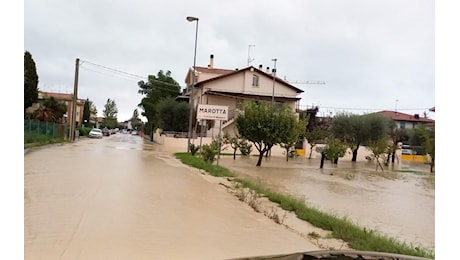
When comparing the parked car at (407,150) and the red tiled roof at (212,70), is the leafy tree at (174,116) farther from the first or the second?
the parked car at (407,150)

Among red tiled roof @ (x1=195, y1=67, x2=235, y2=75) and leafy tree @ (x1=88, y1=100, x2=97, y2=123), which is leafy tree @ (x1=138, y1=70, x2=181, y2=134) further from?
leafy tree @ (x1=88, y1=100, x2=97, y2=123)

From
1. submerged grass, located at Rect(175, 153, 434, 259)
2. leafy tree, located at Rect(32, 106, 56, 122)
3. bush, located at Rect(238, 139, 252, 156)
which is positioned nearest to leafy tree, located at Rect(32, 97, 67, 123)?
leafy tree, located at Rect(32, 106, 56, 122)

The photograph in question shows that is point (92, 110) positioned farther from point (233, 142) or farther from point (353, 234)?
point (353, 234)

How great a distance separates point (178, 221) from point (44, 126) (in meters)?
27.8

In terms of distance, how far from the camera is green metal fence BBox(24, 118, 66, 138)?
1057 inches

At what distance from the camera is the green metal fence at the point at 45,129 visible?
26837 mm

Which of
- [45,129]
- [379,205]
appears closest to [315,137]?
[45,129]

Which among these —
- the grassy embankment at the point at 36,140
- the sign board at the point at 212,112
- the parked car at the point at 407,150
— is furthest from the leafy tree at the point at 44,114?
the parked car at the point at 407,150

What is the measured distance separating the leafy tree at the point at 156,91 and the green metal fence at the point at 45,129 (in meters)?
22.6

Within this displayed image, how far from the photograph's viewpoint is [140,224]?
22.3 feet

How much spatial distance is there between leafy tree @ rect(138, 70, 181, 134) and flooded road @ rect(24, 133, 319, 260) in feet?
164

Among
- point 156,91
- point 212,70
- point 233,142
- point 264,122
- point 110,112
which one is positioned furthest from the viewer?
point 110,112

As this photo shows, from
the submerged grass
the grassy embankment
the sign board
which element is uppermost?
the sign board

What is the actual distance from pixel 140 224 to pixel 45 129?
28342 millimetres
